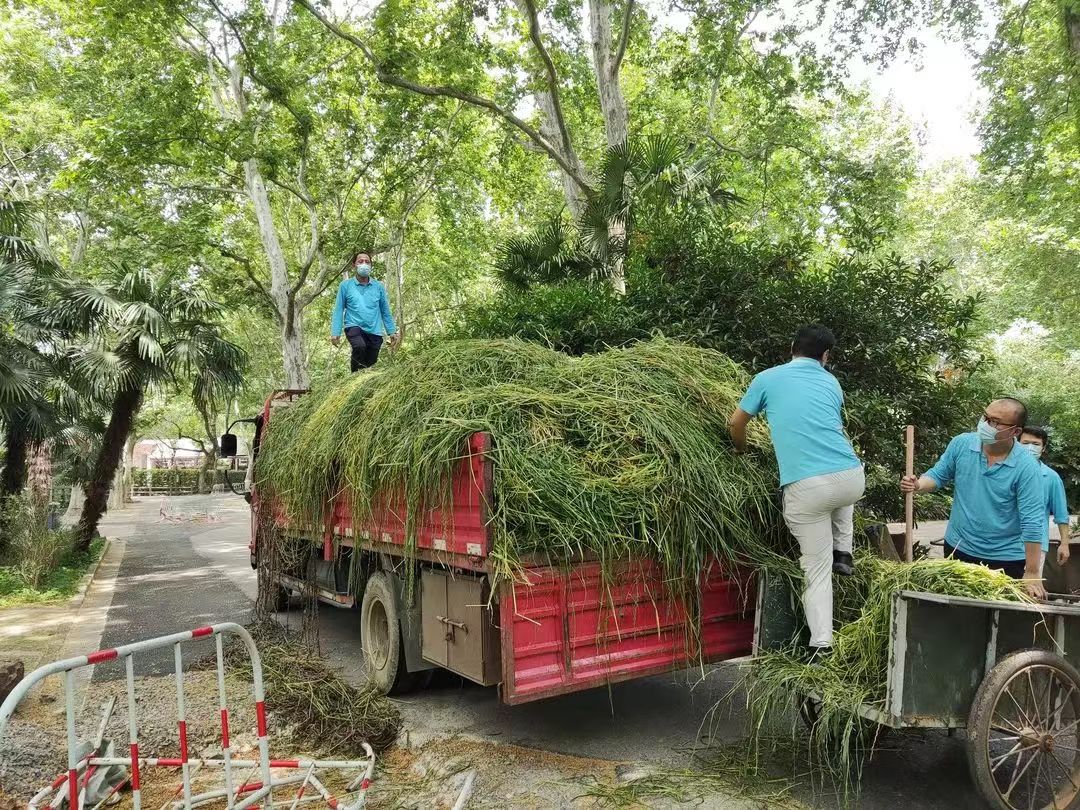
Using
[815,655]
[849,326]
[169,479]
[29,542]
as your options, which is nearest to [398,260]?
[29,542]

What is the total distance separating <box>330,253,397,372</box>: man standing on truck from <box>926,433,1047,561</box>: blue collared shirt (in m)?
5.49

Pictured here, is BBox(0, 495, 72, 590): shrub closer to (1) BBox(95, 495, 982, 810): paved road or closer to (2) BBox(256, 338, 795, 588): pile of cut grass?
(1) BBox(95, 495, 982, 810): paved road

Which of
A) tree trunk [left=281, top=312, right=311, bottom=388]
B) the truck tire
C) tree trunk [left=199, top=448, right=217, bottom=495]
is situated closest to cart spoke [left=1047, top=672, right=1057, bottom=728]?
the truck tire

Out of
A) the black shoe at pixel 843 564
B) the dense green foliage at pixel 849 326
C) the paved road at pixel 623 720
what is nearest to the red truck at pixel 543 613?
the paved road at pixel 623 720

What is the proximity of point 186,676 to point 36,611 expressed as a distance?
4836 millimetres

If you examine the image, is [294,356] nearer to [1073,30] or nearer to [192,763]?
[192,763]

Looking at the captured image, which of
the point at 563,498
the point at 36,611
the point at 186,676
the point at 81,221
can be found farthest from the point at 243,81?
the point at 563,498

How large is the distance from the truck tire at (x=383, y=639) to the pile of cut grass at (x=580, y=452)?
694 millimetres

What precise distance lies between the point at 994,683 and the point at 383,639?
12.7 ft

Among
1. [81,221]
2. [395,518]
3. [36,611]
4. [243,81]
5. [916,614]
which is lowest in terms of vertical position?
[36,611]

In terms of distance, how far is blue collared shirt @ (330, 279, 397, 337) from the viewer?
8310 millimetres

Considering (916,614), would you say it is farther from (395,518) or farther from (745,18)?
(745,18)

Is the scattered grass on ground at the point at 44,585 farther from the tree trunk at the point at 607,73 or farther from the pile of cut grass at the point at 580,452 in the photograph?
the tree trunk at the point at 607,73

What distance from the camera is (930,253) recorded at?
1316 inches
